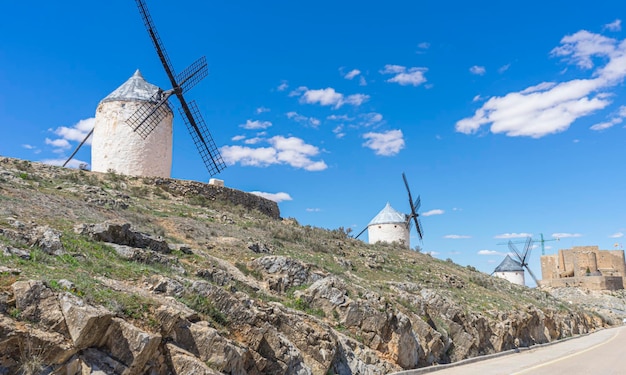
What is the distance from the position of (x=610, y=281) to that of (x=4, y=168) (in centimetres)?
6623

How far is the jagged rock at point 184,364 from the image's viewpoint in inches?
291

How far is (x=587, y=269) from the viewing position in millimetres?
63625

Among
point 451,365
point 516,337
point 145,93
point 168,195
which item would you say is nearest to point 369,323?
point 451,365

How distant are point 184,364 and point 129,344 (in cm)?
95

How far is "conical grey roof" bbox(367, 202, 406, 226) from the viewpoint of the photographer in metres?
Result: 47.5

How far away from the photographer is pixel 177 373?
734 cm

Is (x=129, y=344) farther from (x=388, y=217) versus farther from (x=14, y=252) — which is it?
(x=388, y=217)

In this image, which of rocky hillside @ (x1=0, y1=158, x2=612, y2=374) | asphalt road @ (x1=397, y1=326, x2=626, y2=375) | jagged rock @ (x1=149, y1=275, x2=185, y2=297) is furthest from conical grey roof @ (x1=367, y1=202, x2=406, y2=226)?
jagged rock @ (x1=149, y1=275, x2=185, y2=297)

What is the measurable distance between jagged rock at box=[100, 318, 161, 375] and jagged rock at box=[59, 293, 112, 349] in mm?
126

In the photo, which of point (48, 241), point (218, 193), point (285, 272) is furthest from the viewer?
point (218, 193)

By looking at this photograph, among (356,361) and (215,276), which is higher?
(215,276)

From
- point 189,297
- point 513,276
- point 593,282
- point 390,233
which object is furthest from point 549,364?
point 593,282

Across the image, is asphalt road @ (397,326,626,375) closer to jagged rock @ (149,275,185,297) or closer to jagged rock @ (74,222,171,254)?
jagged rock @ (149,275,185,297)

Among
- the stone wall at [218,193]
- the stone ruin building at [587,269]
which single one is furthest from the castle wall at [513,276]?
the stone wall at [218,193]
